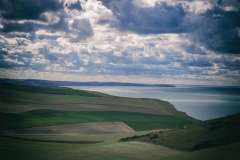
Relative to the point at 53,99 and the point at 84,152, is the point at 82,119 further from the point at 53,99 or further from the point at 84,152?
the point at 53,99

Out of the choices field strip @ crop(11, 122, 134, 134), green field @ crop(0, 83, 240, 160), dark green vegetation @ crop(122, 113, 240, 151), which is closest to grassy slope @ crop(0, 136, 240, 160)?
green field @ crop(0, 83, 240, 160)

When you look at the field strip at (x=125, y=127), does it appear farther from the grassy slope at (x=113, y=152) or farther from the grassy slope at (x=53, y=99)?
the grassy slope at (x=53, y=99)

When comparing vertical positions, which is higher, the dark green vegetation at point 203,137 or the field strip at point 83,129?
the dark green vegetation at point 203,137

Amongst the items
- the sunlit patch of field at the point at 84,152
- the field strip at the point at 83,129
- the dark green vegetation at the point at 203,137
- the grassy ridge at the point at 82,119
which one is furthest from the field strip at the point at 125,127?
the sunlit patch of field at the point at 84,152

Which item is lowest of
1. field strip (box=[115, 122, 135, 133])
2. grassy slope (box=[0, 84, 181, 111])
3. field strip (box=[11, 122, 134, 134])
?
field strip (box=[11, 122, 134, 134])

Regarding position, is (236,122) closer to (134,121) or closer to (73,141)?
(73,141)

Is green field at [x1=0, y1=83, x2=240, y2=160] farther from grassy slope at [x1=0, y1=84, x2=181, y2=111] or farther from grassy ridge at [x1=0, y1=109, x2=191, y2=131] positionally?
grassy slope at [x1=0, y1=84, x2=181, y2=111]

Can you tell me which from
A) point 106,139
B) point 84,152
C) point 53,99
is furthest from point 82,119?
point 53,99
